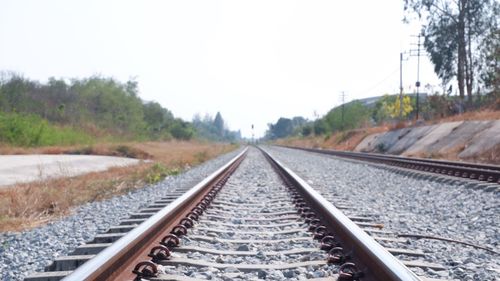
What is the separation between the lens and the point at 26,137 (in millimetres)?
34188

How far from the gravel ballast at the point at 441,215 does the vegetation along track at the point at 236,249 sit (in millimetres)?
344

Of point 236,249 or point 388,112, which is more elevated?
point 388,112

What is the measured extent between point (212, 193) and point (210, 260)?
4290 millimetres

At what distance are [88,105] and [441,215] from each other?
201 ft

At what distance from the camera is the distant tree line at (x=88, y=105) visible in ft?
161

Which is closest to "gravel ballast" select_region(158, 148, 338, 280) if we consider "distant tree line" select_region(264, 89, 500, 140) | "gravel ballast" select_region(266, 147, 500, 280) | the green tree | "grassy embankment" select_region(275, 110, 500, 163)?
"gravel ballast" select_region(266, 147, 500, 280)

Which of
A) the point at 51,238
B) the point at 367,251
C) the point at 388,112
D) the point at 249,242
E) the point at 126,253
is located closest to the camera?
the point at 367,251

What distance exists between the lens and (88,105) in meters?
64.5

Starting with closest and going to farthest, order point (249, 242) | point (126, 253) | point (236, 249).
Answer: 1. point (126, 253)
2. point (236, 249)
3. point (249, 242)

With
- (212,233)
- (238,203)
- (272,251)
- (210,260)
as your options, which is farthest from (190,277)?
(238,203)

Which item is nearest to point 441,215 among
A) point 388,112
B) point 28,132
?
point 28,132

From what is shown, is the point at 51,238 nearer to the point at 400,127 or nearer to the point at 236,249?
the point at 236,249

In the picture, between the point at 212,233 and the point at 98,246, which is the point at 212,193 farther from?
the point at 98,246

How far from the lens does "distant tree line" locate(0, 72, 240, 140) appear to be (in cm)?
4892
